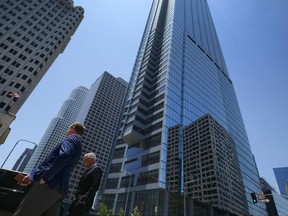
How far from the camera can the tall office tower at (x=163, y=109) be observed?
129 feet

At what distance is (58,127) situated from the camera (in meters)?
161

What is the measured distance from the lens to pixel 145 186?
37406 mm

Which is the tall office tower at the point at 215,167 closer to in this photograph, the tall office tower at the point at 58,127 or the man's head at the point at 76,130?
the man's head at the point at 76,130

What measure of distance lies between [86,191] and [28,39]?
71.1 m

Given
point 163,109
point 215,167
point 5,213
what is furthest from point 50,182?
point 215,167

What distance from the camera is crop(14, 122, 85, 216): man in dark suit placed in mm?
2750

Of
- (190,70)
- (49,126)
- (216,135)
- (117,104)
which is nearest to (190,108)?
(190,70)

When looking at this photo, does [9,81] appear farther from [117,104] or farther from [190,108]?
[117,104]

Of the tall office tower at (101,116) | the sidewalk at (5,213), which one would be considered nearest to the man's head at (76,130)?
the sidewalk at (5,213)

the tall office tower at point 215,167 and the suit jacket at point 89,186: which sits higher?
the tall office tower at point 215,167

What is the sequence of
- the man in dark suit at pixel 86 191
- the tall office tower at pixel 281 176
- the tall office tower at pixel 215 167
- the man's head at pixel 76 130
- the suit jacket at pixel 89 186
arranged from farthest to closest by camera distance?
the tall office tower at pixel 281 176 → the tall office tower at pixel 215 167 → the man's head at pixel 76 130 → the suit jacket at pixel 89 186 → the man in dark suit at pixel 86 191

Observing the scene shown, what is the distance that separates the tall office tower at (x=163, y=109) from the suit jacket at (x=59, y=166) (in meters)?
32.9

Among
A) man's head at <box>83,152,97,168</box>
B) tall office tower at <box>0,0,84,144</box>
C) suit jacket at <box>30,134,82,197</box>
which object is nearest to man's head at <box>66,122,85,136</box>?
suit jacket at <box>30,134,82,197</box>

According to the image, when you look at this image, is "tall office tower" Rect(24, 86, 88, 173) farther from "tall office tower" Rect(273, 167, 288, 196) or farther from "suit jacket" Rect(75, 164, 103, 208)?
"tall office tower" Rect(273, 167, 288, 196)
